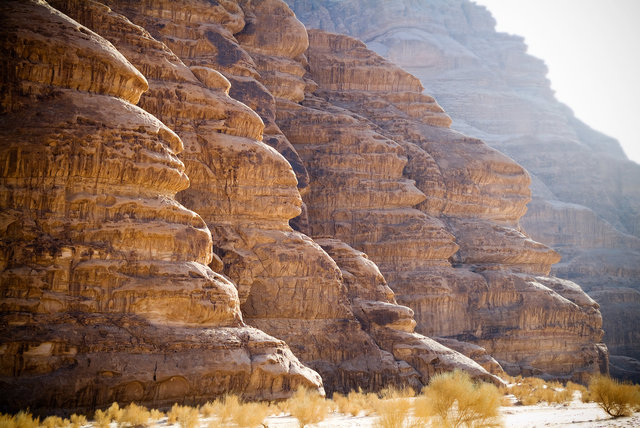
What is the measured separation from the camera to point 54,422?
17.3 metres

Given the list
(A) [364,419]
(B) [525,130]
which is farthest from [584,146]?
(A) [364,419]

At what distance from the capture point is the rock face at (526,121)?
88.0 m

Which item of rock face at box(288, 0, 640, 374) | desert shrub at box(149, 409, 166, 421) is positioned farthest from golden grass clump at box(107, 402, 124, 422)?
rock face at box(288, 0, 640, 374)

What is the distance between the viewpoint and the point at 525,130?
11119 centimetres

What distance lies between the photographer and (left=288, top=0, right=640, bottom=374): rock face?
88.0 m

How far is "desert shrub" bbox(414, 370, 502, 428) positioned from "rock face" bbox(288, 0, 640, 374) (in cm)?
6421

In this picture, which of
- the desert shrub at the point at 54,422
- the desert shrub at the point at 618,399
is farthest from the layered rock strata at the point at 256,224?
the desert shrub at the point at 54,422

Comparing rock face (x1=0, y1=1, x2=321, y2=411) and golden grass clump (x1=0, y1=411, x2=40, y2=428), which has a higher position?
rock face (x1=0, y1=1, x2=321, y2=411)

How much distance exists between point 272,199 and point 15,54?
13.9 meters

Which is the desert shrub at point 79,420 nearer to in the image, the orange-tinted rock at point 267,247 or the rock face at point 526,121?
the orange-tinted rock at point 267,247

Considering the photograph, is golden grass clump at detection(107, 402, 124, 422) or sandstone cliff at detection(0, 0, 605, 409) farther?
sandstone cliff at detection(0, 0, 605, 409)

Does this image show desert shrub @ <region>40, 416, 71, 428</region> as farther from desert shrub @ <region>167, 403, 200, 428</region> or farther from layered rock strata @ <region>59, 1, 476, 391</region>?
layered rock strata @ <region>59, 1, 476, 391</region>

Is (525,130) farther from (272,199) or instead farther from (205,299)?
(205,299)

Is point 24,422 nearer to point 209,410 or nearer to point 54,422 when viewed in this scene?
point 54,422
